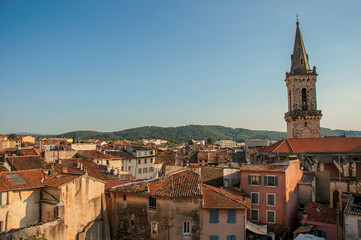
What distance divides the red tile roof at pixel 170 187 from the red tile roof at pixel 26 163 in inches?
695

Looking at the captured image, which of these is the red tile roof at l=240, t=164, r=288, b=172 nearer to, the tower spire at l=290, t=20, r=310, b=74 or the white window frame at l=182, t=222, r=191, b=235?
the white window frame at l=182, t=222, r=191, b=235

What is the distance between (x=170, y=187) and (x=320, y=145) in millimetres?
31036

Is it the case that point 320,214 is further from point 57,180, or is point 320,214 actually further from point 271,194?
point 57,180

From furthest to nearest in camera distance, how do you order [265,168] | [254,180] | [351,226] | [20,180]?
1. [265,168]
2. [254,180]
3. [20,180]
4. [351,226]

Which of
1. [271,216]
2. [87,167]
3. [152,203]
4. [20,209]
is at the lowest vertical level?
[271,216]

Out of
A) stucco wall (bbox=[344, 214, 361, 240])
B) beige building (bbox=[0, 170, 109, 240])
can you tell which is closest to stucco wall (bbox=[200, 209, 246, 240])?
stucco wall (bbox=[344, 214, 361, 240])

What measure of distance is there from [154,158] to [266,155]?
31.6 m

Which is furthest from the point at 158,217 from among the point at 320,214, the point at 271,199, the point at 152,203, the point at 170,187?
the point at 320,214

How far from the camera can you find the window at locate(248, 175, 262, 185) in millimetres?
29625

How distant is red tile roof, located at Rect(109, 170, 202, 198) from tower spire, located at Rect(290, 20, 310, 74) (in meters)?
39.3

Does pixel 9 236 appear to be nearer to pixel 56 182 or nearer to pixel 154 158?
pixel 56 182

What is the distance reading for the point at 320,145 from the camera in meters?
43.7

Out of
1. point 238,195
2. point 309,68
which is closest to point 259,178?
point 238,195

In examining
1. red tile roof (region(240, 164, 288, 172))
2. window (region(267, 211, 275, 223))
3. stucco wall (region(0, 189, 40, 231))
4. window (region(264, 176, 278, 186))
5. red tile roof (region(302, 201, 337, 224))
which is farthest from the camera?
red tile roof (region(240, 164, 288, 172))
